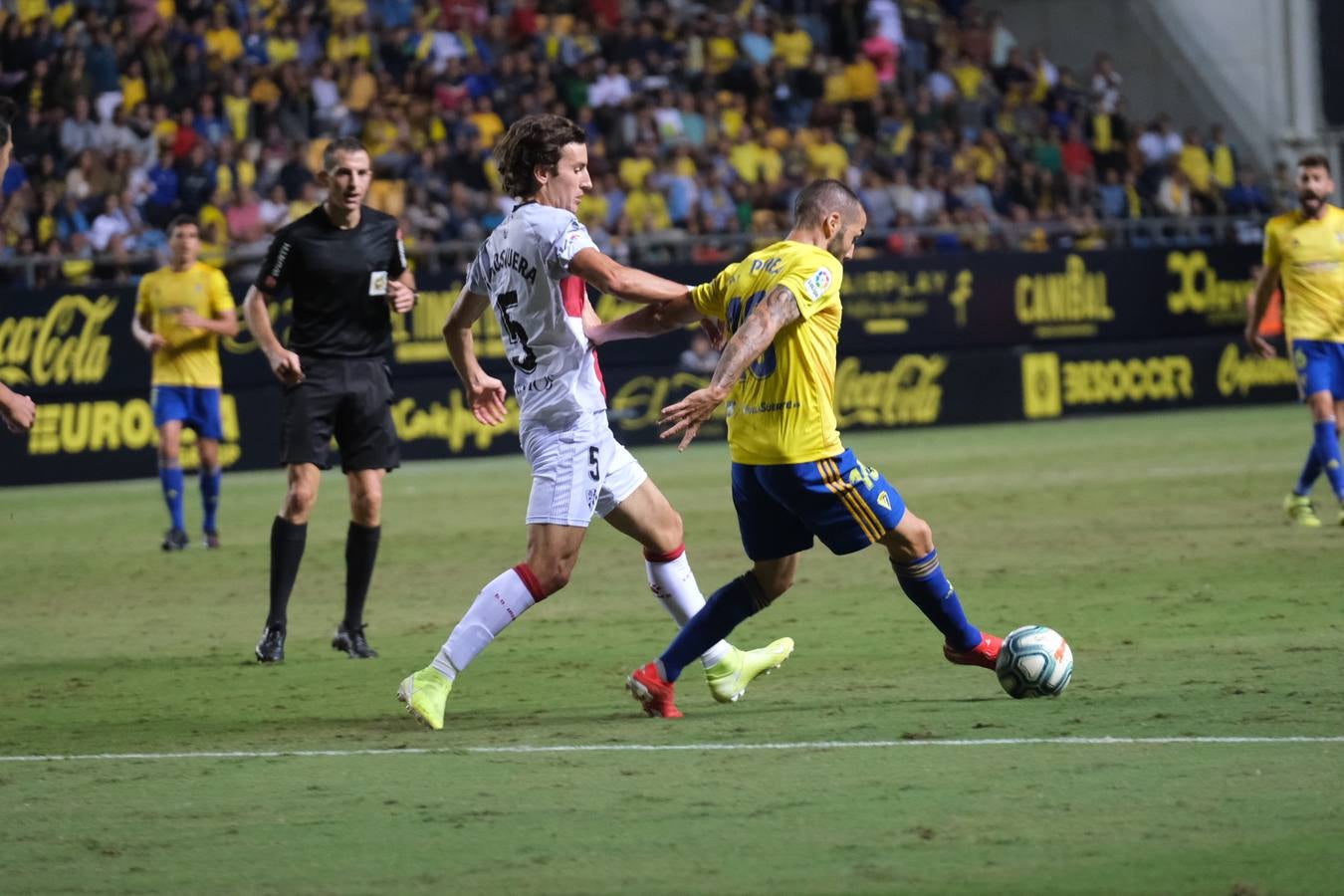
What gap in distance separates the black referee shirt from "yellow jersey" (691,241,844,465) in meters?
3.01

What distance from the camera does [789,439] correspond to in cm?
729

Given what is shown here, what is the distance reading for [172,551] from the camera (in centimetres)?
1528

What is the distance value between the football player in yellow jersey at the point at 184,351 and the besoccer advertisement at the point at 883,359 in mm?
5614

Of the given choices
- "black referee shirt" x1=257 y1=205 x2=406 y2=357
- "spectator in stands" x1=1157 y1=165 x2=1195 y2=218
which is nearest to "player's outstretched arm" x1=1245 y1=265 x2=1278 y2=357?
"black referee shirt" x1=257 y1=205 x2=406 y2=357

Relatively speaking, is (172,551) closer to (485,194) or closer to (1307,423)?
(485,194)

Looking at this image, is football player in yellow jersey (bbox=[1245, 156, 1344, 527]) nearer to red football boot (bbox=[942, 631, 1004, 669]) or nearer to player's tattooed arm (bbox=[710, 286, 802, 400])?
red football boot (bbox=[942, 631, 1004, 669])

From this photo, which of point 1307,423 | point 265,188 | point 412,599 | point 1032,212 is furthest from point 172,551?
point 1032,212

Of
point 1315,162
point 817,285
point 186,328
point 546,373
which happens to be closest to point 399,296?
point 546,373

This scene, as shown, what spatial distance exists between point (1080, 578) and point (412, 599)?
3.92 meters

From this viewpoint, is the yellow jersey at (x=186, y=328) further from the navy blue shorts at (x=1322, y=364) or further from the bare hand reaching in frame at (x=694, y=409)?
the bare hand reaching in frame at (x=694, y=409)

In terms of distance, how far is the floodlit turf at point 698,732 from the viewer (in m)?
5.27

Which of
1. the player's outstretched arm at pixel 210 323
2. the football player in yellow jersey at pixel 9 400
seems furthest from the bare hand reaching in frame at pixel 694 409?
the player's outstretched arm at pixel 210 323

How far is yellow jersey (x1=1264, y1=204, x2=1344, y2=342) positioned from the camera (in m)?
13.9

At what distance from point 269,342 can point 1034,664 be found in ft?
13.7
